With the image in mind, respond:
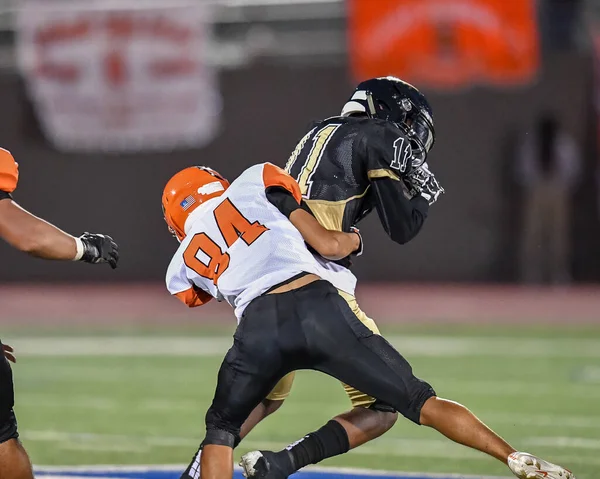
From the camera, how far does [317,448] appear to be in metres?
4.79

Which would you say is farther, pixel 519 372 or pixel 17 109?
pixel 17 109

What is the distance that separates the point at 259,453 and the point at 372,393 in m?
0.64

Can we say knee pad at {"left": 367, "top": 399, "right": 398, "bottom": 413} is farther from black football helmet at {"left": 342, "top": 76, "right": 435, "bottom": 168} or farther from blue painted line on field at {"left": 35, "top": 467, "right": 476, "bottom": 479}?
black football helmet at {"left": 342, "top": 76, "right": 435, "bottom": 168}

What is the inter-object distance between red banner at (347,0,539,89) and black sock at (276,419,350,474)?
9932 mm

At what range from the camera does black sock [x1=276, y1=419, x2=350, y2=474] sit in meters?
4.76

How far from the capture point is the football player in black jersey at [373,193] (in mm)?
4285

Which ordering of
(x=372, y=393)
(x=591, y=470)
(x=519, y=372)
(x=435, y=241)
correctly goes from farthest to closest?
1. (x=435, y=241)
2. (x=519, y=372)
3. (x=591, y=470)
4. (x=372, y=393)

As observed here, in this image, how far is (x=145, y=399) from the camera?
26.0ft

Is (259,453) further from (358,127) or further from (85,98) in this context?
(85,98)

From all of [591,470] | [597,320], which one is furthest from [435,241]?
[591,470]

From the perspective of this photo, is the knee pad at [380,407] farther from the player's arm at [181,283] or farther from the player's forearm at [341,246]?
the player's arm at [181,283]

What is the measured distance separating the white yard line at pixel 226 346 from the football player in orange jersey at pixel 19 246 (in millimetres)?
5529

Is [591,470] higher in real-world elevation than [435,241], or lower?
higher

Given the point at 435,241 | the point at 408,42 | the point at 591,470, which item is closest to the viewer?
the point at 591,470
